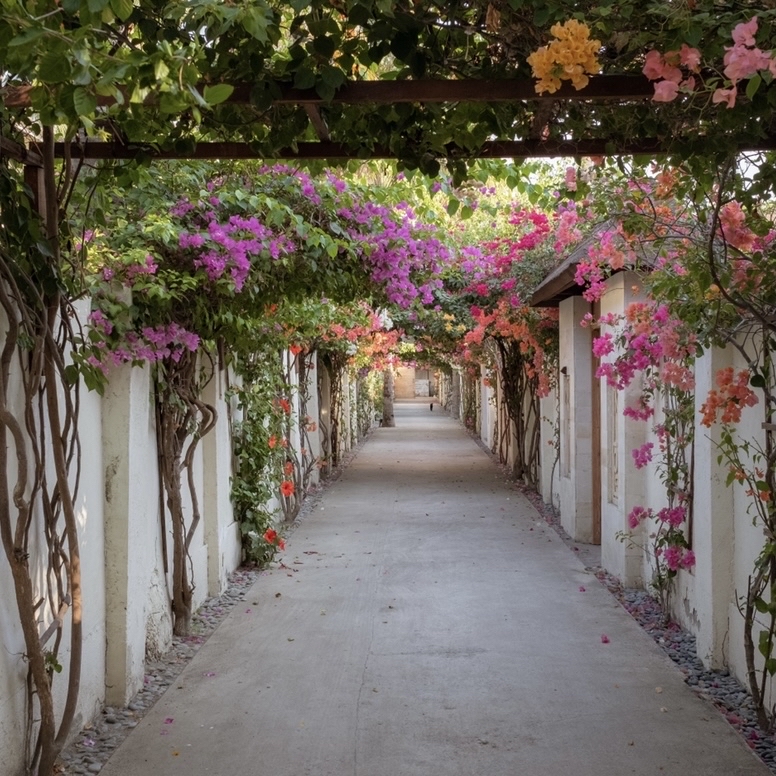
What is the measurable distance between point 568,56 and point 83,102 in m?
1.34

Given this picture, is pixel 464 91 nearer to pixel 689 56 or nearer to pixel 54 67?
pixel 689 56

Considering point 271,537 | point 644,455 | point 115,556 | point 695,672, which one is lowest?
point 695,672

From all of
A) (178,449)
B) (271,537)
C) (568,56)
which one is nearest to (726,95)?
(568,56)

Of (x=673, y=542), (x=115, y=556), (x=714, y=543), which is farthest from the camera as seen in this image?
(x=673, y=542)

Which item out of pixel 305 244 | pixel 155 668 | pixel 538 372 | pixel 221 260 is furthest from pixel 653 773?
pixel 538 372

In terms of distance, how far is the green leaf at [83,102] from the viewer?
7.53 feet

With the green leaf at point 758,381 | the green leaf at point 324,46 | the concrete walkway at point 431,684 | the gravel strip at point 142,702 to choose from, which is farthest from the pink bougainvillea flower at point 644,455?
the green leaf at point 324,46

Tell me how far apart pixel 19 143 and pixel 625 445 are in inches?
224

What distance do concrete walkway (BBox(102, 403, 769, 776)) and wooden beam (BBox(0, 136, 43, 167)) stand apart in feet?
8.97

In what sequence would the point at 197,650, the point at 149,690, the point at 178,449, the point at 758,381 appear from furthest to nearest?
the point at 178,449
the point at 197,650
the point at 149,690
the point at 758,381

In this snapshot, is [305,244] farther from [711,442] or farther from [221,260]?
[711,442]

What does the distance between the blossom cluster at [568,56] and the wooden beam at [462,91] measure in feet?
1.05

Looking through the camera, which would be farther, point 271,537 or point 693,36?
point 271,537

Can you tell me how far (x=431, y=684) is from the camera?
5.48m
